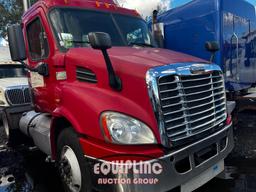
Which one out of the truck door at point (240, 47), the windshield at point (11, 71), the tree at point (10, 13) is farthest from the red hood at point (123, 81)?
the tree at point (10, 13)

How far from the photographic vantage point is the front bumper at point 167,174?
3.17 m

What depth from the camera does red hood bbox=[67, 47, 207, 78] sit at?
11.6 feet

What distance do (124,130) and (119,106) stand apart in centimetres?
26

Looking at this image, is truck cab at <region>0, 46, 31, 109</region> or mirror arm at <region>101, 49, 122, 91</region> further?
truck cab at <region>0, 46, 31, 109</region>

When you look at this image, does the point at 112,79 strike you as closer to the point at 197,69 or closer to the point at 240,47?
the point at 197,69

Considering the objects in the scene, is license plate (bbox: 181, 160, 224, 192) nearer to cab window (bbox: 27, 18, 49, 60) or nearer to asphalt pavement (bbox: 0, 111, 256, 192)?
asphalt pavement (bbox: 0, 111, 256, 192)

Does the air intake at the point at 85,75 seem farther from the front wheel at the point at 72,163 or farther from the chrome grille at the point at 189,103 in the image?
the chrome grille at the point at 189,103

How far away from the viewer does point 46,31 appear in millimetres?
4500

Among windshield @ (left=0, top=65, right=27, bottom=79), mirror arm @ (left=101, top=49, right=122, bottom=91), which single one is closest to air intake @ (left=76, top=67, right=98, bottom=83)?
mirror arm @ (left=101, top=49, right=122, bottom=91)

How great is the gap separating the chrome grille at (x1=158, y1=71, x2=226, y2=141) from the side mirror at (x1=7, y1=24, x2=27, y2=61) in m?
2.13

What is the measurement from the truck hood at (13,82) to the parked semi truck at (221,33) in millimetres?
4008

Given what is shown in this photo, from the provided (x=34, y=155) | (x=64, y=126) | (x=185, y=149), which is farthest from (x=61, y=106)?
(x=34, y=155)

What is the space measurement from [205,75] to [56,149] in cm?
209

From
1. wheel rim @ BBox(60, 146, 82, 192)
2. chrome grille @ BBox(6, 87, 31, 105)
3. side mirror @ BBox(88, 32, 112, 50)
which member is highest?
side mirror @ BBox(88, 32, 112, 50)
